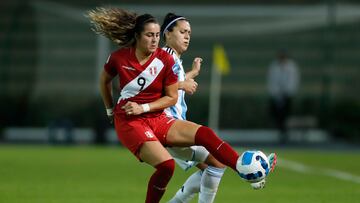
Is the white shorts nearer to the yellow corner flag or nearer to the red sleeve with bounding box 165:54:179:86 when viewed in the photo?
the red sleeve with bounding box 165:54:179:86

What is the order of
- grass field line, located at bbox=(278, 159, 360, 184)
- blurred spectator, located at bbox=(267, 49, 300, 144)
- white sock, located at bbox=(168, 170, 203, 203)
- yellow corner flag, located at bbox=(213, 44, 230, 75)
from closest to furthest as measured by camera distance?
white sock, located at bbox=(168, 170, 203, 203)
grass field line, located at bbox=(278, 159, 360, 184)
yellow corner flag, located at bbox=(213, 44, 230, 75)
blurred spectator, located at bbox=(267, 49, 300, 144)

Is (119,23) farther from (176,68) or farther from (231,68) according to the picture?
(231,68)

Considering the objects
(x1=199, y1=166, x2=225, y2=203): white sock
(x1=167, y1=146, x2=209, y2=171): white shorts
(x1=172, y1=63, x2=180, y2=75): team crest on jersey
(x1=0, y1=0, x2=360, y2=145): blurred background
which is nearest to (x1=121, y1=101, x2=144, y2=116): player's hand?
(x1=172, y1=63, x2=180, y2=75): team crest on jersey

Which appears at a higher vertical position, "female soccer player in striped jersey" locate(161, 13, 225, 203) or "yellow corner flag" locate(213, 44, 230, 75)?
"female soccer player in striped jersey" locate(161, 13, 225, 203)

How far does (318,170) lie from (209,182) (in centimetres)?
930

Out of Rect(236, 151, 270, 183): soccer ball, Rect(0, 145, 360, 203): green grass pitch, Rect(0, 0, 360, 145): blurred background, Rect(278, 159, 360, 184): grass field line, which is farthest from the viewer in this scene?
Rect(0, 0, 360, 145): blurred background

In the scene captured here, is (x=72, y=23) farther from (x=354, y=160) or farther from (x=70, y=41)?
(x=354, y=160)

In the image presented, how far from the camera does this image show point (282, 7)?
31.7 m

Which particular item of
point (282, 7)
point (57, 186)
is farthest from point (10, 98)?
point (57, 186)

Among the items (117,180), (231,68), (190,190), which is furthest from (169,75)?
(231,68)

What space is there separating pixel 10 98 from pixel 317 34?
8895 mm

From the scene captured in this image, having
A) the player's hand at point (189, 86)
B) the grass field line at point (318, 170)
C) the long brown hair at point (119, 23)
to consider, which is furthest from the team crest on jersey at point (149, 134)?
the grass field line at point (318, 170)

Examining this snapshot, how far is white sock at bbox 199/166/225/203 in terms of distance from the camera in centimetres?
1058

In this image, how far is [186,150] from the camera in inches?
415
